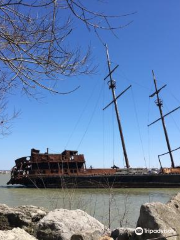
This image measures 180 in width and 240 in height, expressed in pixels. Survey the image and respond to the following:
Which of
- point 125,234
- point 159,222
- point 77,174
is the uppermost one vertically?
point 77,174

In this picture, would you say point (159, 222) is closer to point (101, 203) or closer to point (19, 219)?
point (19, 219)

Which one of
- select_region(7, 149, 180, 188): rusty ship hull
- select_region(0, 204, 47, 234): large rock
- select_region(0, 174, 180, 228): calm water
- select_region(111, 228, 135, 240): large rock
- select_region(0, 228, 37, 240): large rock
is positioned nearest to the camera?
select_region(0, 228, 37, 240): large rock

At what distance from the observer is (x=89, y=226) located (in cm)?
409

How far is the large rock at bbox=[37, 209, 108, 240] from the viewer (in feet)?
11.8

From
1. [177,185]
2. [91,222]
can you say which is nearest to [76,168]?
[177,185]

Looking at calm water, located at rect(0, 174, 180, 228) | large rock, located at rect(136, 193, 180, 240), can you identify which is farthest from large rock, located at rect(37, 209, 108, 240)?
calm water, located at rect(0, 174, 180, 228)

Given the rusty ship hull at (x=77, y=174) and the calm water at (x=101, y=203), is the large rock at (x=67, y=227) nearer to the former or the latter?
the calm water at (x=101, y=203)

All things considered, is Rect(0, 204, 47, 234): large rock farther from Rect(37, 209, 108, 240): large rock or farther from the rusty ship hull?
the rusty ship hull

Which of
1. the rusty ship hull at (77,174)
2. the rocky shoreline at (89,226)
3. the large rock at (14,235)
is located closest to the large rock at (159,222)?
the rocky shoreline at (89,226)

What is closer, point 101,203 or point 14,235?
point 14,235

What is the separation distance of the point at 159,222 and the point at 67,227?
3.84ft

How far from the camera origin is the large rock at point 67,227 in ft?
11.8

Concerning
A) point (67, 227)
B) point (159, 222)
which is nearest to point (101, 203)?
point (67, 227)

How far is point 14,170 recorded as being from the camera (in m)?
35.4
